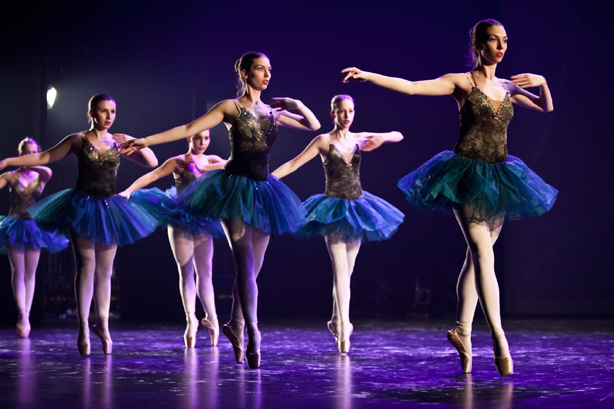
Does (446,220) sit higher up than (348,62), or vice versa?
(348,62)

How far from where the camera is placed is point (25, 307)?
5.85 meters

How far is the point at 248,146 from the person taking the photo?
3.67 metres

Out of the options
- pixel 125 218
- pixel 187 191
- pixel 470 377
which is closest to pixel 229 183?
pixel 187 191

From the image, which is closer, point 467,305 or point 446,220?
point 467,305

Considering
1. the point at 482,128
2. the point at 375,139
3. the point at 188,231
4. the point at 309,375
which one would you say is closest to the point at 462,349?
the point at 309,375

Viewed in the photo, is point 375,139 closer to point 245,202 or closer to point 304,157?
point 304,157

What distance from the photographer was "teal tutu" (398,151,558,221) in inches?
120

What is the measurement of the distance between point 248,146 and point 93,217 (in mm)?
1069

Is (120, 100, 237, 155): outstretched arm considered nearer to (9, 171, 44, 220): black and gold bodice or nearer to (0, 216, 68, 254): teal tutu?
(0, 216, 68, 254): teal tutu

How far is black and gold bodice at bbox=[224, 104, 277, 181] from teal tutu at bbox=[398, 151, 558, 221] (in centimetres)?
79

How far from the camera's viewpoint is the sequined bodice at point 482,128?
316cm

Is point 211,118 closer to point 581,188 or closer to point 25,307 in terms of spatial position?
point 25,307

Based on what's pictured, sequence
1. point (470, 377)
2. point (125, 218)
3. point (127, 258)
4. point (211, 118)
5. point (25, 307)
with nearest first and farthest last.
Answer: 1. point (470, 377)
2. point (211, 118)
3. point (125, 218)
4. point (25, 307)
5. point (127, 258)

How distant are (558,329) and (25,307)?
4126mm
